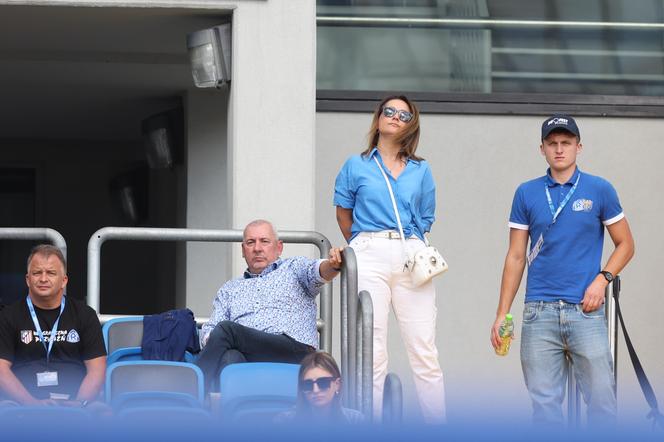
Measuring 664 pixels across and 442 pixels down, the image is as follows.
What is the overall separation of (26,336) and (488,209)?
3.69 m

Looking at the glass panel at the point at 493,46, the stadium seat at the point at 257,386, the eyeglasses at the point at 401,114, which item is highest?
the glass panel at the point at 493,46

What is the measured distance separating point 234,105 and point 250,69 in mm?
221

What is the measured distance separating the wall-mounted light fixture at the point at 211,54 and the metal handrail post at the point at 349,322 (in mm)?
2159

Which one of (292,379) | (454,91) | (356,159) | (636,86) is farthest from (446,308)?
(292,379)

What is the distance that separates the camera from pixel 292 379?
555cm

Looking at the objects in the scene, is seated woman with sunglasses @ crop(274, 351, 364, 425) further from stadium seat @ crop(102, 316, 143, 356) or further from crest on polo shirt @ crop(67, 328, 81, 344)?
stadium seat @ crop(102, 316, 143, 356)

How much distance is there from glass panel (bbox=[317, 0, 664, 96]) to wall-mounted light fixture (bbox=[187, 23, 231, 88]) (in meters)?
1.07

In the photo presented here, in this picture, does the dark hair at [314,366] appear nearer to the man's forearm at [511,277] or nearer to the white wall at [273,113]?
the man's forearm at [511,277]

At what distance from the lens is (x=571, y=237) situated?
18.6 ft

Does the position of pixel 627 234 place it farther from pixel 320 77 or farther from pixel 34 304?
pixel 320 77

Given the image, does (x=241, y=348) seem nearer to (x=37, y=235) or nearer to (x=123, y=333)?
(x=123, y=333)

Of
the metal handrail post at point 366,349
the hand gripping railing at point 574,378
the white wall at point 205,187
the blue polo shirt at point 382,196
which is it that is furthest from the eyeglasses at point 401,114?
the white wall at point 205,187

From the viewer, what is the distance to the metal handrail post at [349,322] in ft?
18.0

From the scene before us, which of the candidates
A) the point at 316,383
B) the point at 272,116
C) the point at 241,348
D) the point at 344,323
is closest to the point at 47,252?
the point at 241,348
